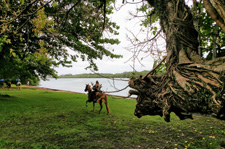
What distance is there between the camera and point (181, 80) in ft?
5.65

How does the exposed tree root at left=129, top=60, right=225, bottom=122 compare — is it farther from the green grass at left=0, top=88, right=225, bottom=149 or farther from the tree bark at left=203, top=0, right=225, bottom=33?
the green grass at left=0, top=88, right=225, bottom=149

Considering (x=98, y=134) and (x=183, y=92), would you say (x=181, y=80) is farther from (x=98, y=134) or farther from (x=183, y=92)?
(x=98, y=134)

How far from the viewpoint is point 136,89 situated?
6.89 ft

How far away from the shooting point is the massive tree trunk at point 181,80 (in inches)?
57.0

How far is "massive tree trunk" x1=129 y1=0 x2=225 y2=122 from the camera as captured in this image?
1448mm

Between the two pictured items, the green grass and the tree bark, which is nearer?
the tree bark

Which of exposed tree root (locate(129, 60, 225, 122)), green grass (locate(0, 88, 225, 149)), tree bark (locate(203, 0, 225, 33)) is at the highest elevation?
tree bark (locate(203, 0, 225, 33))

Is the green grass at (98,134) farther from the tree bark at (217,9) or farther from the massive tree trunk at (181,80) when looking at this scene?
the tree bark at (217,9)

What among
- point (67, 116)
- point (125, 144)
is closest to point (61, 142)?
point (125, 144)

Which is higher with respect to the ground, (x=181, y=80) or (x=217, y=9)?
(x=217, y=9)

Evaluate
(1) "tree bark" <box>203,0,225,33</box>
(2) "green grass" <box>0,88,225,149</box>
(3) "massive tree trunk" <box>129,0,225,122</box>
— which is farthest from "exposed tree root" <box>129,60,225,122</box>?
(2) "green grass" <box>0,88,225,149</box>

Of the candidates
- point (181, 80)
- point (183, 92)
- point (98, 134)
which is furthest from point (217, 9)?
point (98, 134)

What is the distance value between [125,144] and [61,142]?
7.58 ft

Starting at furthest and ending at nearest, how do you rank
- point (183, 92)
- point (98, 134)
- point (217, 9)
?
point (98, 134) → point (183, 92) → point (217, 9)
